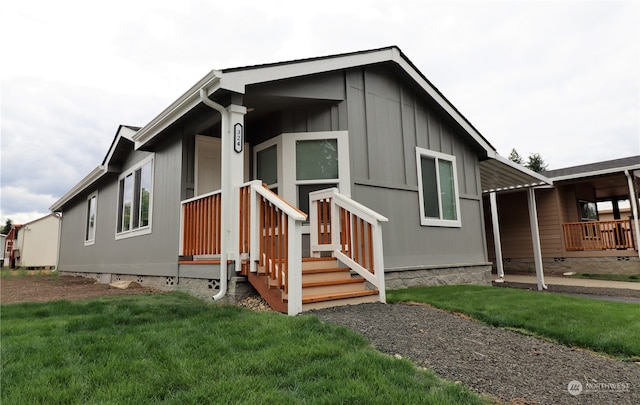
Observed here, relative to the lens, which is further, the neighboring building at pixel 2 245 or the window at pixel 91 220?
the neighboring building at pixel 2 245

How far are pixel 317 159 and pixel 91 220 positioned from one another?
9345 mm

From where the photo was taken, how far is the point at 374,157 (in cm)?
633

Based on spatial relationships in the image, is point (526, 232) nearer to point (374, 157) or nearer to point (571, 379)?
point (374, 157)

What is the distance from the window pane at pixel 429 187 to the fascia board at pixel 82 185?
786 cm

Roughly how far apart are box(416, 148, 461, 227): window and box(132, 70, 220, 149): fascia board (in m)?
4.19

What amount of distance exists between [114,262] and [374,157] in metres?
6.81

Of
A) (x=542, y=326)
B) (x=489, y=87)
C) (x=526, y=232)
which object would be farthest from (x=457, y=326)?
(x=489, y=87)

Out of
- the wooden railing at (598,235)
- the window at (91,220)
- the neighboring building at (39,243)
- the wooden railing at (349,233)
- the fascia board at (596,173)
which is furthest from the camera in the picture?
the neighboring building at (39,243)

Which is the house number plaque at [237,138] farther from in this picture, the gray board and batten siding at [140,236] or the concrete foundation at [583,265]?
the concrete foundation at [583,265]

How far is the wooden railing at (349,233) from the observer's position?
4.63 m

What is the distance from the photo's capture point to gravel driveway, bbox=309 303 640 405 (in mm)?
2221

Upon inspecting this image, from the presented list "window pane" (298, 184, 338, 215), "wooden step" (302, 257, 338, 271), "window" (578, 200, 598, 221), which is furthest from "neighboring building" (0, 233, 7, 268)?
"window" (578, 200, 598, 221)

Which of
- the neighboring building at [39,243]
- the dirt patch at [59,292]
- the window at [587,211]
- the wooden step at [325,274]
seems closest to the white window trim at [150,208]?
the dirt patch at [59,292]

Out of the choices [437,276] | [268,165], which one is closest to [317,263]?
[268,165]
